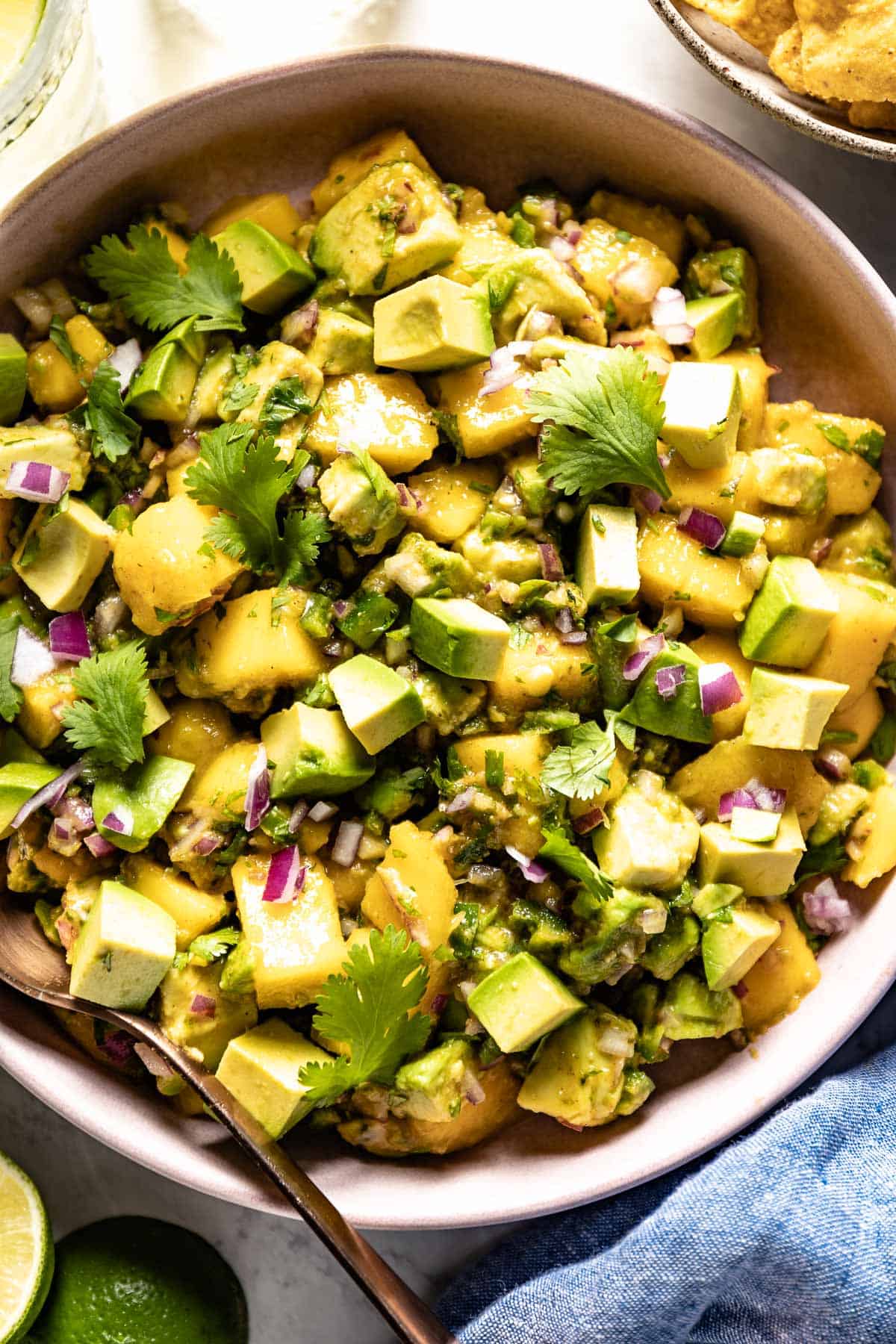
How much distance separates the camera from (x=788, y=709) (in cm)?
236

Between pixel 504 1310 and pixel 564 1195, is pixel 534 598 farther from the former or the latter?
pixel 504 1310

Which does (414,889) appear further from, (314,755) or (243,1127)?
(243,1127)

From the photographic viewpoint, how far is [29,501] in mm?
2424

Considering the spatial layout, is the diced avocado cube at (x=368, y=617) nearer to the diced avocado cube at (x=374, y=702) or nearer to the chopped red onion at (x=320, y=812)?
the diced avocado cube at (x=374, y=702)

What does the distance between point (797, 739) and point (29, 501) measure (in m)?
1.50

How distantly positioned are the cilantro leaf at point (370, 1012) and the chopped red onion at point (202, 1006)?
21cm

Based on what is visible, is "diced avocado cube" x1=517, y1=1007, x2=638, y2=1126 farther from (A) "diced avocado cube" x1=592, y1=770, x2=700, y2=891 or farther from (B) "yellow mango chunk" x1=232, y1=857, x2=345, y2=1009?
(B) "yellow mango chunk" x1=232, y1=857, x2=345, y2=1009

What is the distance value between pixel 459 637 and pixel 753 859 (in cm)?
70

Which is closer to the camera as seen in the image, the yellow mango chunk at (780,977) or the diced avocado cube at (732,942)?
the diced avocado cube at (732,942)

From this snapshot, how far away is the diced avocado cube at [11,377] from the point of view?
7.96 ft

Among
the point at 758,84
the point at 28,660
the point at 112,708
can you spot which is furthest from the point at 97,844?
the point at 758,84

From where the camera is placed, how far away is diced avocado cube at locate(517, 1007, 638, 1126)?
241cm

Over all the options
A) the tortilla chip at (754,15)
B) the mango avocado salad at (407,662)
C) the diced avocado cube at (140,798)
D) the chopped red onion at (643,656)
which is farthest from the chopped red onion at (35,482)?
the tortilla chip at (754,15)

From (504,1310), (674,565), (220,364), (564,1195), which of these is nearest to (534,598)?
(674,565)
